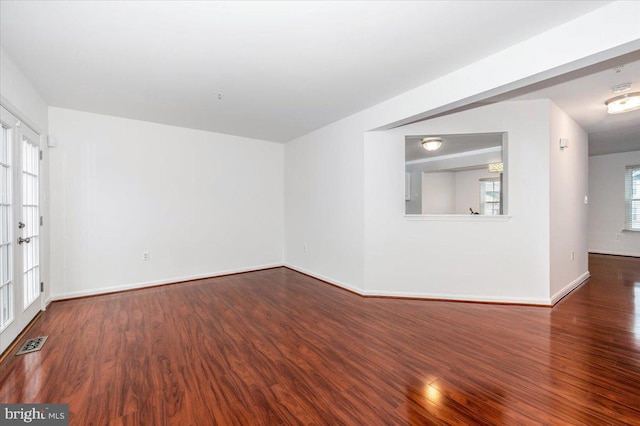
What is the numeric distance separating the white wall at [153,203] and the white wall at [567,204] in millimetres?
4275

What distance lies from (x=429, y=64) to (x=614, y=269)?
5719mm

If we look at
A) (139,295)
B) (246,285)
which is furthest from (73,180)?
(246,285)

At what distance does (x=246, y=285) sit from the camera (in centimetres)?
437

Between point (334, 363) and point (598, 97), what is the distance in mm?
4174

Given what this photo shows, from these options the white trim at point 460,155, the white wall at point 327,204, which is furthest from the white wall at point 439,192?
the white wall at point 327,204

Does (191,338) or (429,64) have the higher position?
(429,64)

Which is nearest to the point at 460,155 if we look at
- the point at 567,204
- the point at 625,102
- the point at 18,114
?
the point at 567,204

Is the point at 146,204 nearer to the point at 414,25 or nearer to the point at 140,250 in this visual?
the point at 140,250

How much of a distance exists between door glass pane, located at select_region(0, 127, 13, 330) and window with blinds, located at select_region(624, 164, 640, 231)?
1046 cm

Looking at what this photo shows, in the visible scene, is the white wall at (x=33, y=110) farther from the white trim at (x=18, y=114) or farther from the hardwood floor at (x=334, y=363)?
the hardwood floor at (x=334, y=363)

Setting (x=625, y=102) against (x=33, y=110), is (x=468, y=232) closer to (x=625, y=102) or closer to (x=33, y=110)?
(x=625, y=102)

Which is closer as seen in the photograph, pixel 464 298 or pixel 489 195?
pixel 464 298

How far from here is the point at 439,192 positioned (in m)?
8.38

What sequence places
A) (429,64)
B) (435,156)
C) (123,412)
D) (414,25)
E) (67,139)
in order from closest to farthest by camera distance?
(123,412) < (414,25) < (429,64) < (67,139) < (435,156)
